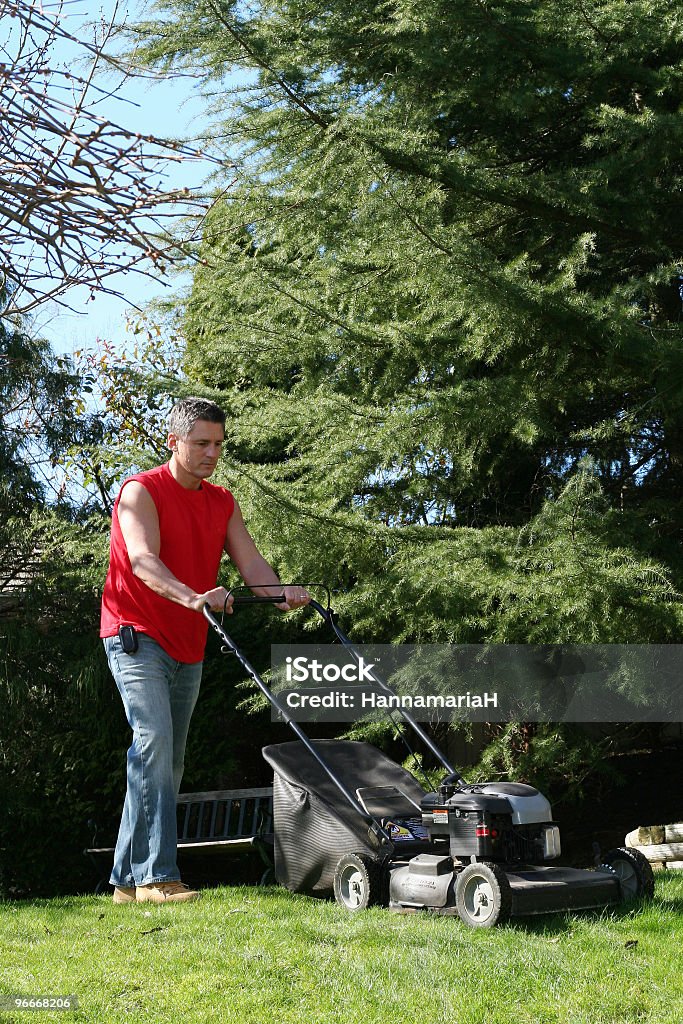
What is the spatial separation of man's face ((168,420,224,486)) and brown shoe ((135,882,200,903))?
1.62m

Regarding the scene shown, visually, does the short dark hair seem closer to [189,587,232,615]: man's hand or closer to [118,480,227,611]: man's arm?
[118,480,227,611]: man's arm

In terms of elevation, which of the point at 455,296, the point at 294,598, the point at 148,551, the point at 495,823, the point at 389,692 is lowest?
the point at 495,823

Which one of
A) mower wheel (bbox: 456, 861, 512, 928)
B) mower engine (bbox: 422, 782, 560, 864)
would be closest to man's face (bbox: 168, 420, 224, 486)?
mower engine (bbox: 422, 782, 560, 864)

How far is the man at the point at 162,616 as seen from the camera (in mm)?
4230

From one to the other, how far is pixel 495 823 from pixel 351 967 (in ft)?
2.61

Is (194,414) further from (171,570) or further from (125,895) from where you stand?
(125,895)

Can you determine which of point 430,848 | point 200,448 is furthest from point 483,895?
point 200,448

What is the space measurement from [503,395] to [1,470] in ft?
12.9

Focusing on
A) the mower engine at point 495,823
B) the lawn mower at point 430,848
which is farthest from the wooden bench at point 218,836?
the mower engine at point 495,823

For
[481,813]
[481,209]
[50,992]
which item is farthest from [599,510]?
[50,992]

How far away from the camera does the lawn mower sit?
3.66 meters

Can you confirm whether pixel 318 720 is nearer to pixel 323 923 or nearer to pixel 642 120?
pixel 323 923

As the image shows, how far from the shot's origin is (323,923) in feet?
12.6

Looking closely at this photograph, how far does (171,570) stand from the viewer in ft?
14.8
